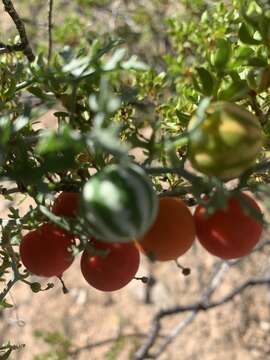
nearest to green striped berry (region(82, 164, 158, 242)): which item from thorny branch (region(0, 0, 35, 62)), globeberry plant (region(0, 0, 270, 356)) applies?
globeberry plant (region(0, 0, 270, 356))

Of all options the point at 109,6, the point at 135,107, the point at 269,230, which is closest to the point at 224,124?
the point at 135,107

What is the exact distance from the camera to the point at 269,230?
3969 millimetres

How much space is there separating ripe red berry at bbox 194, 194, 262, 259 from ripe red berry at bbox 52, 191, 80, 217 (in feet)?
0.67

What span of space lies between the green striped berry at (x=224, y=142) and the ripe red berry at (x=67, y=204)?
0.23 meters

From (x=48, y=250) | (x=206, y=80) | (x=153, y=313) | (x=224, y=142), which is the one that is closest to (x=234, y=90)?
(x=206, y=80)

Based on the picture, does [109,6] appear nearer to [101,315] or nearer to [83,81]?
[101,315]

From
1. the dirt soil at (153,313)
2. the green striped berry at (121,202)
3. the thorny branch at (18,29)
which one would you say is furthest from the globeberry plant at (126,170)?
the dirt soil at (153,313)

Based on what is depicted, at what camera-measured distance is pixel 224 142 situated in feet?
2.33

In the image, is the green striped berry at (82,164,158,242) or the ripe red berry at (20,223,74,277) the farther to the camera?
the ripe red berry at (20,223,74,277)

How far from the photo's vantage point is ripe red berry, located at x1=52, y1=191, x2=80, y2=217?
86 centimetres

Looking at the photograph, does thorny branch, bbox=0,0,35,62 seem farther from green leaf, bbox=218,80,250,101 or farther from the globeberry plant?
green leaf, bbox=218,80,250,101

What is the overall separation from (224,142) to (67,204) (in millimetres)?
301

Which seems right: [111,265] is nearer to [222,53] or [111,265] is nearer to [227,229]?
[227,229]

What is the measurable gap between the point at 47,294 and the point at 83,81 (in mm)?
3450
